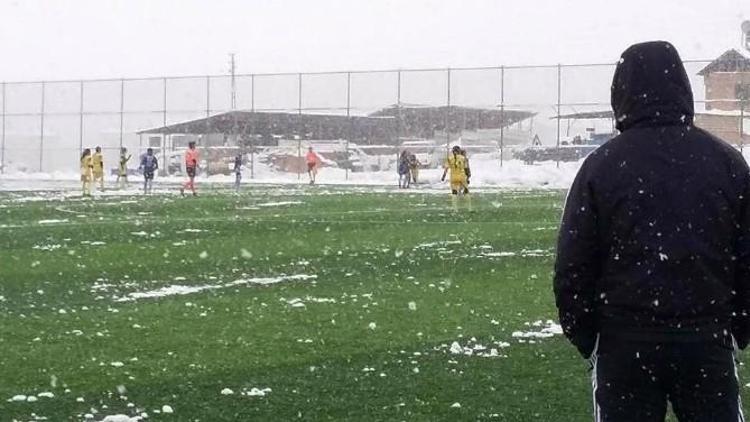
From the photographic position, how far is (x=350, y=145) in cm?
5622

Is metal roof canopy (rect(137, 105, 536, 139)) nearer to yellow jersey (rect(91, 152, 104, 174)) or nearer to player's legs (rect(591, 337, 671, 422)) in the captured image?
yellow jersey (rect(91, 152, 104, 174))

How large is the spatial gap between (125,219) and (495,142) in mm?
31588

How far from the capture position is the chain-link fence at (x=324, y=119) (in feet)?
165

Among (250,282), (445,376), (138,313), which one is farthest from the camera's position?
(250,282)

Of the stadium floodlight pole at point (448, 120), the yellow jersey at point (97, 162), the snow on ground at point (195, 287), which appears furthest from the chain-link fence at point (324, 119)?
the snow on ground at point (195, 287)

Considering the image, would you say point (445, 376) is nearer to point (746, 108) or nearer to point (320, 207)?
point (320, 207)

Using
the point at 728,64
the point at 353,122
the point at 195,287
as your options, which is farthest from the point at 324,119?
the point at 195,287

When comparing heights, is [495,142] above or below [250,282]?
above

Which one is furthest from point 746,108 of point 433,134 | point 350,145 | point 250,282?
point 250,282

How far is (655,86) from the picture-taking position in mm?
3891

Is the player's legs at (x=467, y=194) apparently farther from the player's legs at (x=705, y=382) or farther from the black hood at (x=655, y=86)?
the player's legs at (x=705, y=382)

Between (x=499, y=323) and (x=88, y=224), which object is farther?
(x=88, y=224)

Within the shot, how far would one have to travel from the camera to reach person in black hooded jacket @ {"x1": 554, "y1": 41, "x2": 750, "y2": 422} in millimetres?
3721

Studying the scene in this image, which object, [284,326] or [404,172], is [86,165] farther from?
[284,326]
